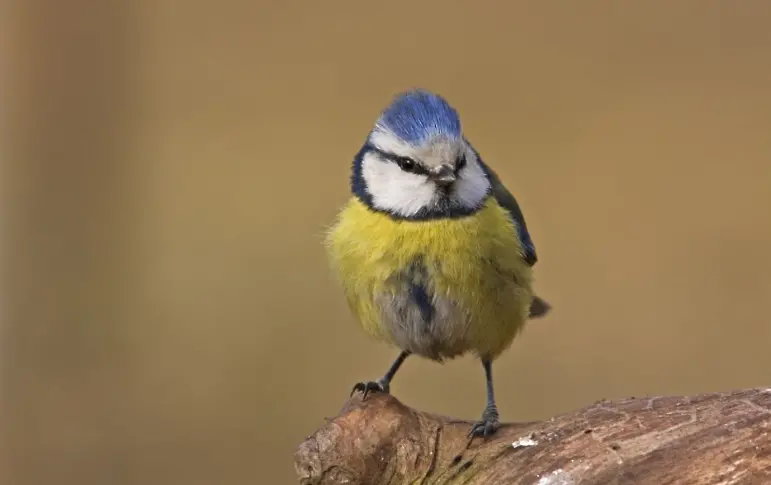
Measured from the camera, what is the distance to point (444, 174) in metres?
1.12

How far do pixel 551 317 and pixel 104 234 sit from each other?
1.02 meters

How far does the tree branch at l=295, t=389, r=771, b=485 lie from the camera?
0.95 meters

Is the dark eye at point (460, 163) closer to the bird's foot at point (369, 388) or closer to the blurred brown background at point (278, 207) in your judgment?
the bird's foot at point (369, 388)

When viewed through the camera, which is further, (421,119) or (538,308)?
(538,308)

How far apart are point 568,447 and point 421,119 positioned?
1.38 feet

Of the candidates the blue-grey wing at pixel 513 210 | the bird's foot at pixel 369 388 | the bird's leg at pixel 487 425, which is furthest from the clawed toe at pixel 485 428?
the blue-grey wing at pixel 513 210

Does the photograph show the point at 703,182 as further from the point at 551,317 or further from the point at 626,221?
the point at 551,317

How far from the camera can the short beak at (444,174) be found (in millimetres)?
1120

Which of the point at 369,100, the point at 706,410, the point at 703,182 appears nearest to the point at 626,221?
the point at 703,182

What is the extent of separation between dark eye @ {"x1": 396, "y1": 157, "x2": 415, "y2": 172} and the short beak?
3cm

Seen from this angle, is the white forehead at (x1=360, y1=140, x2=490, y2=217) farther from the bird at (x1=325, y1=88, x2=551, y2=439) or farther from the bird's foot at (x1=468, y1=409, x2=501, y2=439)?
the bird's foot at (x1=468, y1=409, x2=501, y2=439)

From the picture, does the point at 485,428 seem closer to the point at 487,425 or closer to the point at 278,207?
the point at 487,425

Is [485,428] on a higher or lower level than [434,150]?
lower

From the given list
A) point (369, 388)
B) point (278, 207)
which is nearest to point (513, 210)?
point (369, 388)
